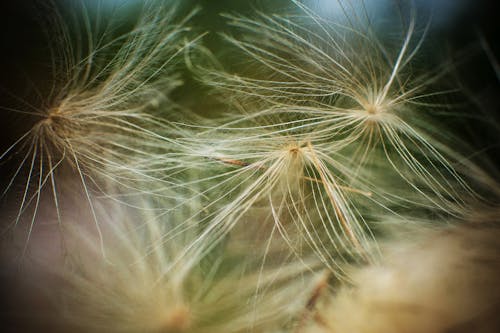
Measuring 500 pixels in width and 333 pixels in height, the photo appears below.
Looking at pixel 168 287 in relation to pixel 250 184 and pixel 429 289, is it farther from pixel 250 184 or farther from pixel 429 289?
pixel 429 289

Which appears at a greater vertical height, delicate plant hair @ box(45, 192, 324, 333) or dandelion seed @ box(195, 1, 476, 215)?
dandelion seed @ box(195, 1, 476, 215)

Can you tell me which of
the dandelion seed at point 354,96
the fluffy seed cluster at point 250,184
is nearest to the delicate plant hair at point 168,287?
the fluffy seed cluster at point 250,184

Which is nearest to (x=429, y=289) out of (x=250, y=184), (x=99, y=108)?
(x=250, y=184)

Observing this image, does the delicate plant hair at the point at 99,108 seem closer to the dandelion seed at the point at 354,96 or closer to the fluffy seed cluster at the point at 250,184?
the fluffy seed cluster at the point at 250,184

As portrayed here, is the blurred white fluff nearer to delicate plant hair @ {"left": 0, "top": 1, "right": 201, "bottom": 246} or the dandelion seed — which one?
the dandelion seed

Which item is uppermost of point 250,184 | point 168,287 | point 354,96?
point 354,96

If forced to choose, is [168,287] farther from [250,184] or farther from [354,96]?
[354,96]

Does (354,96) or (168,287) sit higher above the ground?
(354,96)

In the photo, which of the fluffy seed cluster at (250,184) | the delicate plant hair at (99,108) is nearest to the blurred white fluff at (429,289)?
the fluffy seed cluster at (250,184)

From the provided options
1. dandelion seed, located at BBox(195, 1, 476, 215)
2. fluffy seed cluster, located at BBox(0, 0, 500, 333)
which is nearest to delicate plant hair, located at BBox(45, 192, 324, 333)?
fluffy seed cluster, located at BBox(0, 0, 500, 333)

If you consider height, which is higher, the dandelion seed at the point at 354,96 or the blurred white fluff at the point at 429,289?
the dandelion seed at the point at 354,96
